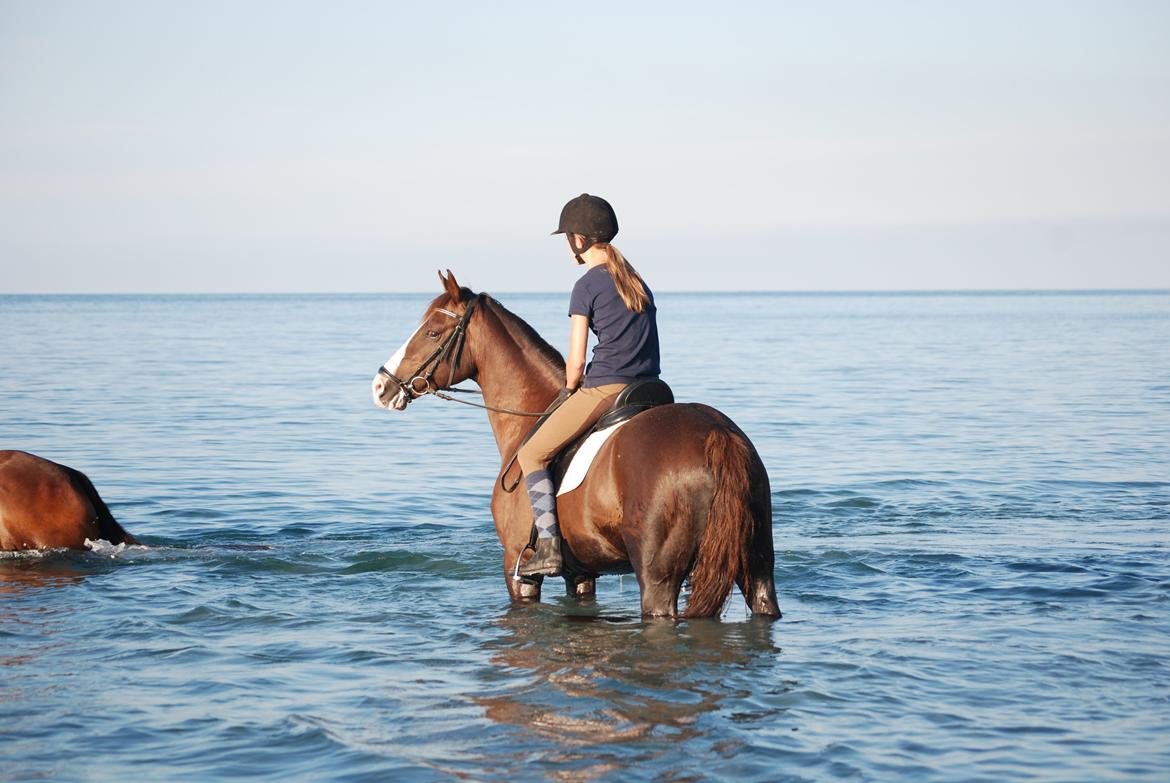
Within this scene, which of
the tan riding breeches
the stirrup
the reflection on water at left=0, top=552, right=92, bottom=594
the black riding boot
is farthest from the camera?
the reflection on water at left=0, top=552, right=92, bottom=594

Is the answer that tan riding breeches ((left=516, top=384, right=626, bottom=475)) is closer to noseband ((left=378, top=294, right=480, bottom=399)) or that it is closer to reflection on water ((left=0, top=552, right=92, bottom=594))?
noseband ((left=378, top=294, right=480, bottom=399))

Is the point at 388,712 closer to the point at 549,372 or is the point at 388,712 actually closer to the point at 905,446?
the point at 549,372

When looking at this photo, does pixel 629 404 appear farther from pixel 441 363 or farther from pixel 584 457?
pixel 441 363

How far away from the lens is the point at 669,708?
640cm

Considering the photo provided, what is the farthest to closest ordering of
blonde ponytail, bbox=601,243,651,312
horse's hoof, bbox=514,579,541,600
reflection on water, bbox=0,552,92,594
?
reflection on water, bbox=0,552,92,594 → horse's hoof, bbox=514,579,541,600 → blonde ponytail, bbox=601,243,651,312

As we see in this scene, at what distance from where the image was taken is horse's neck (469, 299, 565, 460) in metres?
8.45

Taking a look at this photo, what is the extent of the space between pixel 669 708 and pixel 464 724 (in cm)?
113

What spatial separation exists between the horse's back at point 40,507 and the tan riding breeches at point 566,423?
4.87 meters

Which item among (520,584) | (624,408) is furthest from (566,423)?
(520,584)

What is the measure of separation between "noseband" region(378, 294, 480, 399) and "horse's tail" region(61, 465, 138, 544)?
12.1 ft

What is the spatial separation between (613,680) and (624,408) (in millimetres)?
1713

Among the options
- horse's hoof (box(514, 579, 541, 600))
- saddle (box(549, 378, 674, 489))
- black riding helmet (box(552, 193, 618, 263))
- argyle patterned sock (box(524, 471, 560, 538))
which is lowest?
horse's hoof (box(514, 579, 541, 600))

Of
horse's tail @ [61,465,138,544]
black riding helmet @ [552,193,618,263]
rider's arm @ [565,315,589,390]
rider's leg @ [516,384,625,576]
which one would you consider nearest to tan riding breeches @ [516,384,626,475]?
rider's leg @ [516,384,625,576]

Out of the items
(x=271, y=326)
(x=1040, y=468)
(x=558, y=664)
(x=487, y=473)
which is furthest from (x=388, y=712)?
(x=271, y=326)
